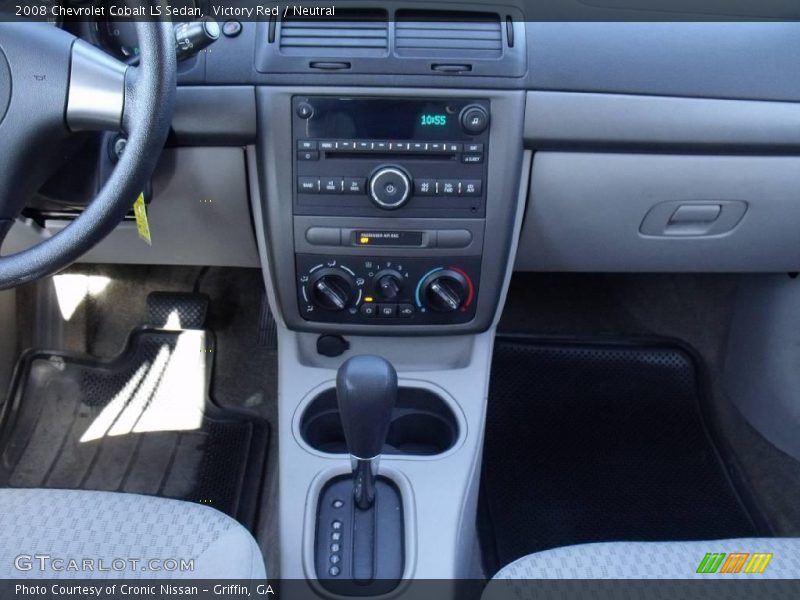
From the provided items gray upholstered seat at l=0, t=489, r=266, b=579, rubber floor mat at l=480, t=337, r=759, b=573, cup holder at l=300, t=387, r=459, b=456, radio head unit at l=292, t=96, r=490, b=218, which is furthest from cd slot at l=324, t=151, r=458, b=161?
rubber floor mat at l=480, t=337, r=759, b=573

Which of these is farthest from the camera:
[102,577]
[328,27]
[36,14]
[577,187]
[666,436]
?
[666,436]

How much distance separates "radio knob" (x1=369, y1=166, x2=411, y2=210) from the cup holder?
0.39 meters

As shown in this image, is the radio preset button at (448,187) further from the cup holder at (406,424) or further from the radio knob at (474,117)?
the cup holder at (406,424)

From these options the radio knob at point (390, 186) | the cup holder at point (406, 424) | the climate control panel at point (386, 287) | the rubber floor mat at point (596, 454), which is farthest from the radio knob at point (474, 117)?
the rubber floor mat at point (596, 454)

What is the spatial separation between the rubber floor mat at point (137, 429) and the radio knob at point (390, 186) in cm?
Answer: 78

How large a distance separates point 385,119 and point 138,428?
3.40ft

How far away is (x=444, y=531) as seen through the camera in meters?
Result: 1.25

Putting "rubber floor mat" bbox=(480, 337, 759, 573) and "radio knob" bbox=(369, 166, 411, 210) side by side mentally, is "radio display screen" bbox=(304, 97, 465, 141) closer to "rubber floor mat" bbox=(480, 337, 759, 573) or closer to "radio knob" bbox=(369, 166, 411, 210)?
"radio knob" bbox=(369, 166, 411, 210)

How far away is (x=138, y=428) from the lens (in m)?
1.86

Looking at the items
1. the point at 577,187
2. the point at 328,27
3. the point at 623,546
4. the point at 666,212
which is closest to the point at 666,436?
the point at 666,212

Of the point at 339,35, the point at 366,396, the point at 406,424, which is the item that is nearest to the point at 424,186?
the point at 339,35

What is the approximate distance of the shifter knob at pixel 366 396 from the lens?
1.07 m

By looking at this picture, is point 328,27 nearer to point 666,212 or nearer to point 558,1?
point 558,1

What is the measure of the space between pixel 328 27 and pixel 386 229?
0.32 metres
